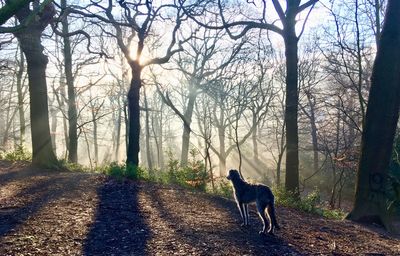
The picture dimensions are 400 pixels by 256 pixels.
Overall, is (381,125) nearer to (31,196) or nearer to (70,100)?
(31,196)

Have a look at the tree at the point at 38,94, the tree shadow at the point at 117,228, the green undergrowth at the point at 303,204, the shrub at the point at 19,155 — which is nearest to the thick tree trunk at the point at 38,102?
the tree at the point at 38,94

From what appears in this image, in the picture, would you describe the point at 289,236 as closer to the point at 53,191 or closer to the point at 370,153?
the point at 370,153

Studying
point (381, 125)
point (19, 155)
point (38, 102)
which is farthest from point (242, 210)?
point (19, 155)

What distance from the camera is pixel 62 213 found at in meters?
6.62

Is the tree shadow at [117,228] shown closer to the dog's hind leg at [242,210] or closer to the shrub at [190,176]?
the dog's hind leg at [242,210]

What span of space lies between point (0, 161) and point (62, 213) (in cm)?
848

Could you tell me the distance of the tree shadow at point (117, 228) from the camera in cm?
496

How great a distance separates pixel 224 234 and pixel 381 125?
4.83 metres

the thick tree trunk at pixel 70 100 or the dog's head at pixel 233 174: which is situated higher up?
the thick tree trunk at pixel 70 100

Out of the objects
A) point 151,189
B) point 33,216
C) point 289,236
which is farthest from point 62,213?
point 289,236

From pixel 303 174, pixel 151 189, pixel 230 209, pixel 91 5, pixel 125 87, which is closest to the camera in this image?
pixel 230 209

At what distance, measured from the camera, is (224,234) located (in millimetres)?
5863

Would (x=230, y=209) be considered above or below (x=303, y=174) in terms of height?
above

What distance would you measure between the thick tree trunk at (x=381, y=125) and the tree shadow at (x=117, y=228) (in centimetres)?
523
